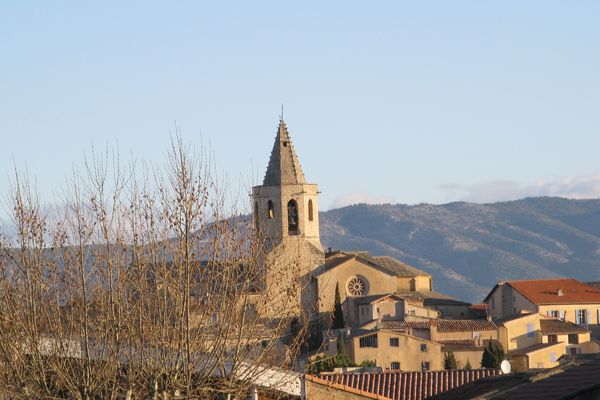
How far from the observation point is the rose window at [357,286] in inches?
4139

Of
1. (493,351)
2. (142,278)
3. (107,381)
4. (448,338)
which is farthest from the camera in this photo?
(448,338)

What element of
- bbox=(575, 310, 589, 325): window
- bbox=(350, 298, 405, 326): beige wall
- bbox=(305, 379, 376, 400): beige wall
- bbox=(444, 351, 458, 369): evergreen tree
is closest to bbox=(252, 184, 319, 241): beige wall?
bbox=(350, 298, 405, 326): beige wall

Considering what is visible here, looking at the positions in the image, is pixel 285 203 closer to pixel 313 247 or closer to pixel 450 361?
pixel 313 247

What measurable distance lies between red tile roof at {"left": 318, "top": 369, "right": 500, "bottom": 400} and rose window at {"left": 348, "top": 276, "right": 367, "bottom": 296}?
64.3 meters

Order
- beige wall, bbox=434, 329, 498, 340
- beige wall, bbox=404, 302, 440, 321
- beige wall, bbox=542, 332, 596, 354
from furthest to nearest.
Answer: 1. beige wall, bbox=404, 302, 440, 321
2. beige wall, bbox=542, 332, 596, 354
3. beige wall, bbox=434, 329, 498, 340

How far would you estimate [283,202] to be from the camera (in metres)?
104

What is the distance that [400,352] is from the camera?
8362cm

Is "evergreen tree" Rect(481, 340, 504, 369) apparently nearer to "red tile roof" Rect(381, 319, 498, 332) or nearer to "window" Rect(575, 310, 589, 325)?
"red tile roof" Rect(381, 319, 498, 332)

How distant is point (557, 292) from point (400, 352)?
2750 centimetres

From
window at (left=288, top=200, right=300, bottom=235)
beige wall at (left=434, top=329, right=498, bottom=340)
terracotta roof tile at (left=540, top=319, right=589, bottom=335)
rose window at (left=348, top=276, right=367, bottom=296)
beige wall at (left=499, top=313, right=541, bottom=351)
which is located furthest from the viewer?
rose window at (left=348, top=276, right=367, bottom=296)

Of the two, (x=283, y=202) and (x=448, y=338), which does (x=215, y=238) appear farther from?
(x=283, y=202)

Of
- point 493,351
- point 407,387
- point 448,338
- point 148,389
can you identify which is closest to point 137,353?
point 148,389

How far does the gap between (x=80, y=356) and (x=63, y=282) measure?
1656 mm

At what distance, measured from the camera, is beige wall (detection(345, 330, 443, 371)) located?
83250 mm
